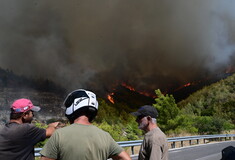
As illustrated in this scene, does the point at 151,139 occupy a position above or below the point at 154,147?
above

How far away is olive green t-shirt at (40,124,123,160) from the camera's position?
2156 millimetres

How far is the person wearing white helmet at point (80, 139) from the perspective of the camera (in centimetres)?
216

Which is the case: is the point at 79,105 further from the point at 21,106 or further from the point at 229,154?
the point at 21,106

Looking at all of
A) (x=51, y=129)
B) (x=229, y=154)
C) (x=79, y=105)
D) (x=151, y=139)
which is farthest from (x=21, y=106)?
(x=229, y=154)

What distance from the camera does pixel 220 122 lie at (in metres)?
33.9

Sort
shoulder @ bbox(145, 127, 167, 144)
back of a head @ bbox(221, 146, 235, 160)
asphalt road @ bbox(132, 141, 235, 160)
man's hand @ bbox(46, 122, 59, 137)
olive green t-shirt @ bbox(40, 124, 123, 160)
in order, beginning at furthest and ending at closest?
asphalt road @ bbox(132, 141, 235, 160) < shoulder @ bbox(145, 127, 167, 144) < man's hand @ bbox(46, 122, 59, 137) < olive green t-shirt @ bbox(40, 124, 123, 160) < back of a head @ bbox(221, 146, 235, 160)

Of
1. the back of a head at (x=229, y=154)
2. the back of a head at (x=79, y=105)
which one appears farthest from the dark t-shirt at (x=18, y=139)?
the back of a head at (x=229, y=154)

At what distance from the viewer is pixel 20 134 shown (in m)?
3.35

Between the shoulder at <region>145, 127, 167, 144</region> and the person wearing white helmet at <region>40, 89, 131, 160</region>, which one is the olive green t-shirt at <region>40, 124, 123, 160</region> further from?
the shoulder at <region>145, 127, 167, 144</region>

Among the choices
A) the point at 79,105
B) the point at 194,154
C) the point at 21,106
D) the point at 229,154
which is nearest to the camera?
the point at 229,154

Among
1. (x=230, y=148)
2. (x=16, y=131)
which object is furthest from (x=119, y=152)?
(x=16, y=131)

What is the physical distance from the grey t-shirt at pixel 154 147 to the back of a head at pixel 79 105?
1.29 meters

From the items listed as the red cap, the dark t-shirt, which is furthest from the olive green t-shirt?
the red cap

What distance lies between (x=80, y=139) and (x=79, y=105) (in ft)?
1.00
